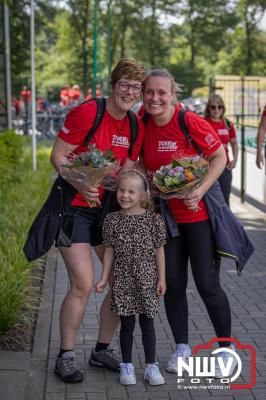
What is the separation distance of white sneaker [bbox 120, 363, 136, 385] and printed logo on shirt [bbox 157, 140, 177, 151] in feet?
4.49

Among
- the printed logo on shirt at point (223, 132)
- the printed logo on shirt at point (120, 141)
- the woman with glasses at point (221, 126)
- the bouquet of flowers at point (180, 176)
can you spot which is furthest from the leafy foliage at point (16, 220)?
the printed logo on shirt at point (223, 132)

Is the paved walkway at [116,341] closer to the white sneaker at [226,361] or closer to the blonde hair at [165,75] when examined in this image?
the white sneaker at [226,361]

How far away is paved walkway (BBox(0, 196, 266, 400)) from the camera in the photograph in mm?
4531

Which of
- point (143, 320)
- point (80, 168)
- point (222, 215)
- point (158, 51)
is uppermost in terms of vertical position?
point (158, 51)

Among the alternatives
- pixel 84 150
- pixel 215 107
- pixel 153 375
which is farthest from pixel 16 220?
pixel 153 375

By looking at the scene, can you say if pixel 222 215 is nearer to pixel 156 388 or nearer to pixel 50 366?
pixel 156 388

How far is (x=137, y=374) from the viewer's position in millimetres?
4859

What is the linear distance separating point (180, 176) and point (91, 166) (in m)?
0.51

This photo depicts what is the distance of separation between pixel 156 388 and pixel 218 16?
47144mm

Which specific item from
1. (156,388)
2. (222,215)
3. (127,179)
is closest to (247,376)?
(156,388)

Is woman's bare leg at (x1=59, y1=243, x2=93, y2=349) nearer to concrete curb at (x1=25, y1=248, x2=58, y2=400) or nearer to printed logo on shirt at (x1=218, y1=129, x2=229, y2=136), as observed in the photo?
concrete curb at (x1=25, y1=248, x2=58, y2=400)

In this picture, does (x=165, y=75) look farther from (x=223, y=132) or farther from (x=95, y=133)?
(x=223, y=132)

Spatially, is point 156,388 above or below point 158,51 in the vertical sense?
below

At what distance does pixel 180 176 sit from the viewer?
4.32m
